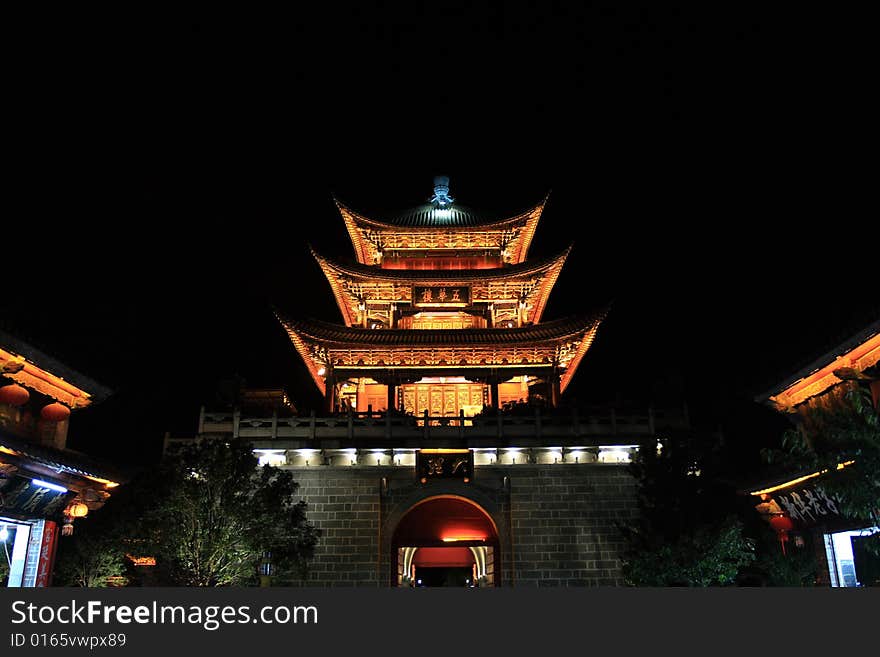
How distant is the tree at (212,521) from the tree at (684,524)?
8.72m

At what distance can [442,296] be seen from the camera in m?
26.8

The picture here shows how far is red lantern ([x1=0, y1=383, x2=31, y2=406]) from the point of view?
15.1 metres

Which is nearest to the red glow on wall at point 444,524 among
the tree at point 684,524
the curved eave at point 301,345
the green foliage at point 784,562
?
the tree at point 684,524

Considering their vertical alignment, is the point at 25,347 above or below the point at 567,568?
above

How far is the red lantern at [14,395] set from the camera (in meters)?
15.1

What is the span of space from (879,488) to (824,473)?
2.34 feet

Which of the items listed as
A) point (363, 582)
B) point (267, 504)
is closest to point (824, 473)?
point (267, 504)

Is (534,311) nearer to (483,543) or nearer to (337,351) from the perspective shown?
(337,351)

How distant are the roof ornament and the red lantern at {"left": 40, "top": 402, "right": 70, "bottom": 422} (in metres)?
17.1

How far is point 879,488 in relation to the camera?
371 inches

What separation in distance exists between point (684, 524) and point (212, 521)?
10745 millimetres

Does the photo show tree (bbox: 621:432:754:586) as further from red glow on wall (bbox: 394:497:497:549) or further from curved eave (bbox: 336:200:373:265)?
curved eave (bbox: 336:200:373:265)

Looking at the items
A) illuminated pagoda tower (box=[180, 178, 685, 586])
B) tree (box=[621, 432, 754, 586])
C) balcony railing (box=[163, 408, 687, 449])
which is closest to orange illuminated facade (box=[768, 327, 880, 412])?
tree (box=[621, 432, 754, 586])

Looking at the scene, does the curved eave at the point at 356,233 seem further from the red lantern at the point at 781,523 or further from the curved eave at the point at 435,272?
the red lantern at the point at 781,523
